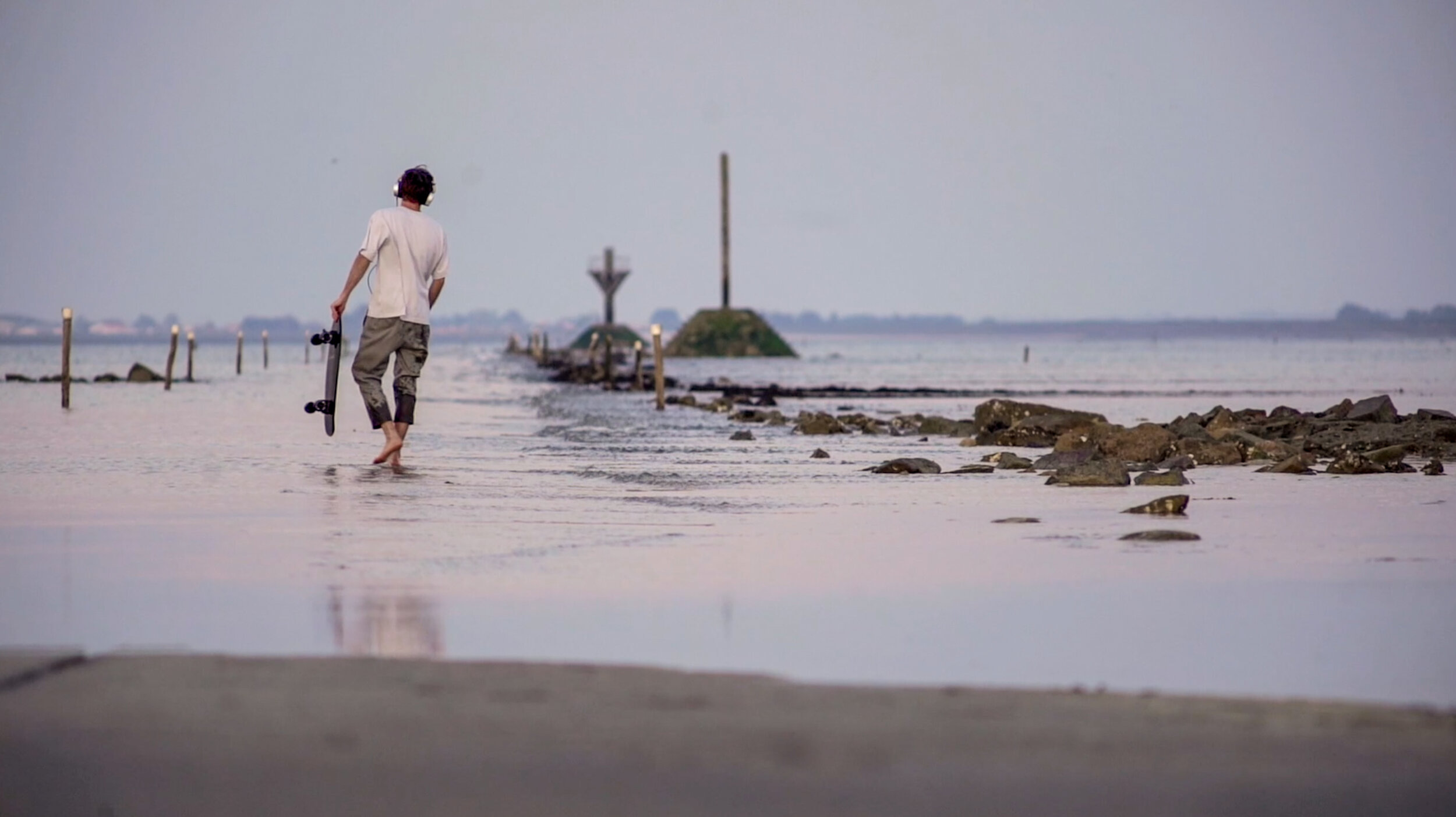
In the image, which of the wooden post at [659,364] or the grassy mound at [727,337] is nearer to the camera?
the wooden post at [659,364]

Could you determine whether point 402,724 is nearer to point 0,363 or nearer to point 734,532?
point 734,532

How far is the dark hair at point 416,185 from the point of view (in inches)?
483

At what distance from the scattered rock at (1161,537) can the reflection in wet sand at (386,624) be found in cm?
351

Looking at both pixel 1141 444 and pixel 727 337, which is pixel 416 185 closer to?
pixel 1141 444

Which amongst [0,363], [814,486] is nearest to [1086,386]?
[814,486]

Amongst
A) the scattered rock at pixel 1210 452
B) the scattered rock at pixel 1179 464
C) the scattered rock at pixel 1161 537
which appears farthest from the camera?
the scattered rock at pixel 1210 452

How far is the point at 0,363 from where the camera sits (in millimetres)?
70312

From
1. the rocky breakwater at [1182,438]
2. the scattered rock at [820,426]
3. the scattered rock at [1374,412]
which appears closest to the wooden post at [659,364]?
the rocky breakwater at [1182,438]

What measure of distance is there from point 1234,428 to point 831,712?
14.7 metres

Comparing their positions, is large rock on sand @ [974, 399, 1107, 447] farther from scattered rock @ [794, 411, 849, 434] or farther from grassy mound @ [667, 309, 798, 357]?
grassy mound @ [667, 309, 798, 357]

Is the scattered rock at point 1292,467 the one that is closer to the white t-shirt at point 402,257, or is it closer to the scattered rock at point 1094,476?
the scattered rock at point 1094,476

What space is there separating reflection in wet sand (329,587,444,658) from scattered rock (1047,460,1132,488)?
6.46m

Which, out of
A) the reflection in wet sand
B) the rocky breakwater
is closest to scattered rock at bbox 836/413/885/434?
the rocky breakwater

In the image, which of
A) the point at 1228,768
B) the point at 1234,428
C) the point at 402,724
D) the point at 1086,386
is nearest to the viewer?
the point at 1228,768
